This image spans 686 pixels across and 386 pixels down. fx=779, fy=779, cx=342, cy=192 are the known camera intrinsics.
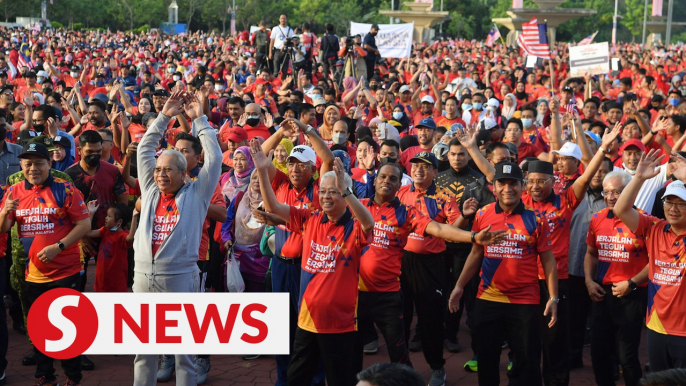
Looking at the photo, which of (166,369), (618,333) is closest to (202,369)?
(166,369)

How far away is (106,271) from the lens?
7371 mm

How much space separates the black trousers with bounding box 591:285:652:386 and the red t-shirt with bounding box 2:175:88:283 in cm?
438

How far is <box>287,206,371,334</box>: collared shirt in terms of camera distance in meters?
5.49

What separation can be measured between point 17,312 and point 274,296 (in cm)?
331

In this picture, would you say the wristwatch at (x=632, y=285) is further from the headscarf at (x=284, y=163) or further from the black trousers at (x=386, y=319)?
the headscarf at (x=284, y=163)

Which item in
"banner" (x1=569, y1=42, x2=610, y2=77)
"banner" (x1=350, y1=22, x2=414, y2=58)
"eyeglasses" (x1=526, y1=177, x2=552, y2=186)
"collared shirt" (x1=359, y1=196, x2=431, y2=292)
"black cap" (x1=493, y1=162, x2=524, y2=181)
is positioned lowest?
"collared shirt" (x1=359, y1=196, x2=431, y2=292)

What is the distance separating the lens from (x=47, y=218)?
6.46 m

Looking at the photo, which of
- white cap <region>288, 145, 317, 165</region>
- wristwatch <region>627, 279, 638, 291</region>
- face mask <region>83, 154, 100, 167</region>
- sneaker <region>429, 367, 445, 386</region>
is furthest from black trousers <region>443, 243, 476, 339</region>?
face mask <region>83, 154, 100, 167</region>

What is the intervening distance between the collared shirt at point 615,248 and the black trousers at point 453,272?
143 centimetres

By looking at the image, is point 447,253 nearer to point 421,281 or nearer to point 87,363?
point 421,281

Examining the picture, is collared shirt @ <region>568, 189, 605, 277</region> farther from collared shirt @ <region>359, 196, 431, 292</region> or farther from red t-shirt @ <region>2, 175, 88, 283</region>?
red t-shirt @ <region>2, 175, 88, 283</region>

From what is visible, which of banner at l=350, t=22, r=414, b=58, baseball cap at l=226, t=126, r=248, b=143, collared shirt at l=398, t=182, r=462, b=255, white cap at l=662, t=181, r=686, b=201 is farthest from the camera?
banner at l=350, t=22, r=414, b=58

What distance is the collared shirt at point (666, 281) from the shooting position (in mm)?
5492

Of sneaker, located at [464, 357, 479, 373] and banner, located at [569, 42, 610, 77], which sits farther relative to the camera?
banner, located at [569, 42, 610, 77]
